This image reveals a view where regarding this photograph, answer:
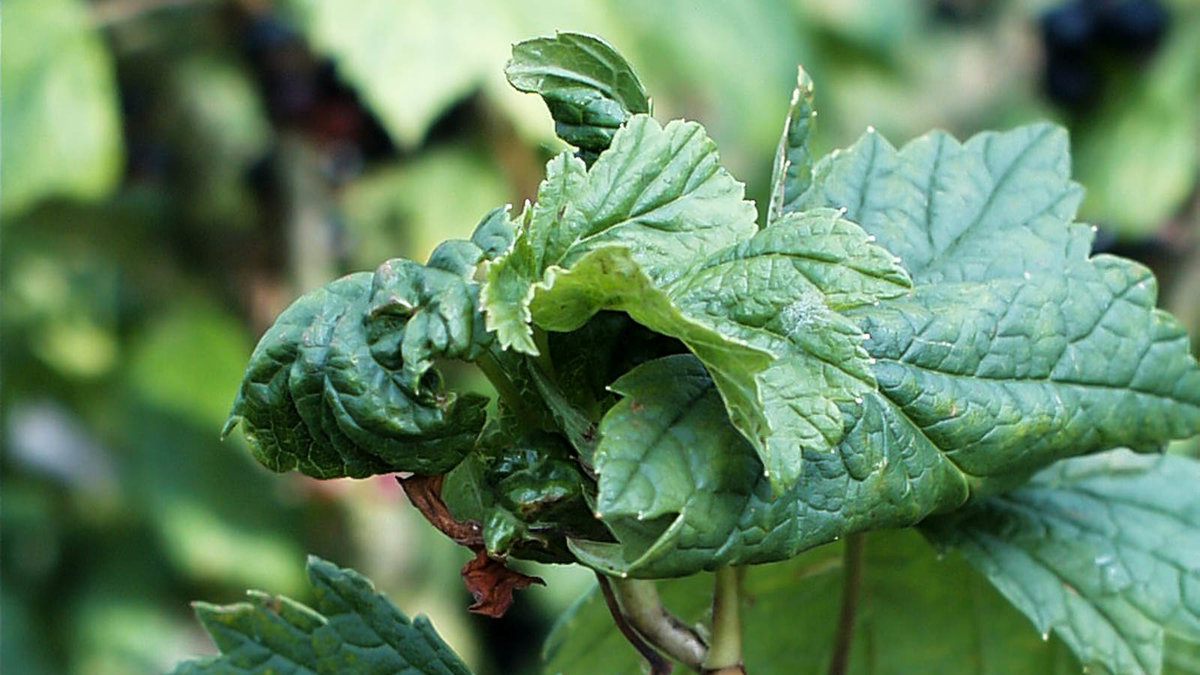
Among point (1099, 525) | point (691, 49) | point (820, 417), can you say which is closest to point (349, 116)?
point (691, 49)

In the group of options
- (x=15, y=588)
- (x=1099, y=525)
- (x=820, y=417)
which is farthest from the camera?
(x=15, y=588)

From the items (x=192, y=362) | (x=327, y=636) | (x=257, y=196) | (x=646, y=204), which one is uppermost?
(x=646, y=204)

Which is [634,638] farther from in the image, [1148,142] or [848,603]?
[1148,142]

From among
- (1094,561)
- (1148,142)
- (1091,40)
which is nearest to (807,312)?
(1094,561)

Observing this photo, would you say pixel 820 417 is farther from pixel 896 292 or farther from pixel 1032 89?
pixel 1032 89

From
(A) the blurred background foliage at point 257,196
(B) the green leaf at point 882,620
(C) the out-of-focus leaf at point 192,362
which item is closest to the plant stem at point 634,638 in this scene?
(B) the green leaf at point 882,620

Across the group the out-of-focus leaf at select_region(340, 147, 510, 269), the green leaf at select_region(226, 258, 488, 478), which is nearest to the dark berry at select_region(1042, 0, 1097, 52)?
the out-of-focus leaf at select_region(340, 147, 510, 269)
